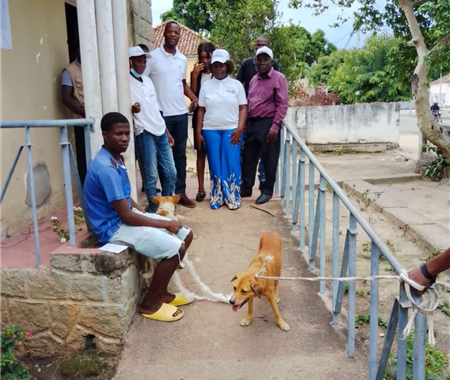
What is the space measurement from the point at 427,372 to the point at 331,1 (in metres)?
8.77

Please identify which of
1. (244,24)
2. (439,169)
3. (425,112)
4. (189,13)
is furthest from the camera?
(189,13)

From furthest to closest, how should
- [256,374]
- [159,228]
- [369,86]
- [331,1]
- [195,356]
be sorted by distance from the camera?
[369,86]
[331,1]
[159,228]
[195,356]
[256,374]

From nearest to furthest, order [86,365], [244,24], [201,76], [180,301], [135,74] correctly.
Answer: [86,365] → [180,301] → [135,74] → [201,76] → [244,24]

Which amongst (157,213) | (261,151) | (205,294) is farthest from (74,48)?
(205,294)

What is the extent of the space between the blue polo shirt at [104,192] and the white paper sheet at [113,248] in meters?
0.08

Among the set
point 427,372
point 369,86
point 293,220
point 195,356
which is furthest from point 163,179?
point 369,86

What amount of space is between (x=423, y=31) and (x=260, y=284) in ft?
27.0

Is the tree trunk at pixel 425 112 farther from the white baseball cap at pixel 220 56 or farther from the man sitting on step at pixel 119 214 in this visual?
the man sitting on step at pixel 119 214

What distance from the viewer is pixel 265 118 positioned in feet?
16.6

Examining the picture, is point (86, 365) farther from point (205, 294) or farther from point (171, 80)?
point (171, 80)

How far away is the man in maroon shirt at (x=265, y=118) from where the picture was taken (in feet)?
16.1

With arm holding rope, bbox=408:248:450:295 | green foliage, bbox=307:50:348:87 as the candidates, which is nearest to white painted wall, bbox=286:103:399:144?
arm holding rope, bbox=408:248:450:295

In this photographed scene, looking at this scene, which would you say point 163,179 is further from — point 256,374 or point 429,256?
point 429,256

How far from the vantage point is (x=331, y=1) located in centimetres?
988
